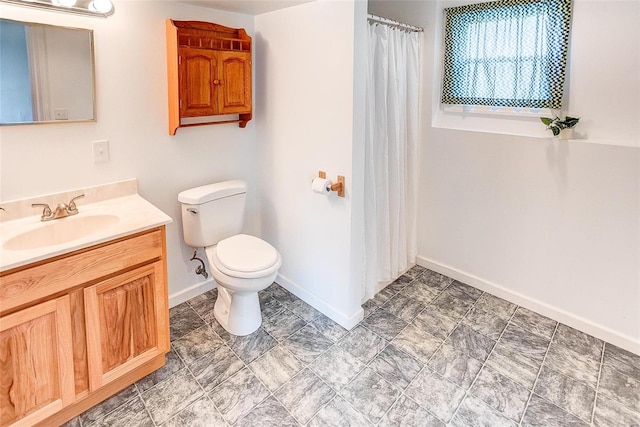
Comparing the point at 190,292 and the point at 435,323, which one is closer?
the point at 435,323

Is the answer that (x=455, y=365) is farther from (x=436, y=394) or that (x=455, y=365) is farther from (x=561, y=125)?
(x=561, y=125)

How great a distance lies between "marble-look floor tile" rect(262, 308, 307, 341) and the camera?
2.40m

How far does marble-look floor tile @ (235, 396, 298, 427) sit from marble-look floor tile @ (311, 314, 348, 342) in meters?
0.60

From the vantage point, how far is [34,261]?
4.84 feet

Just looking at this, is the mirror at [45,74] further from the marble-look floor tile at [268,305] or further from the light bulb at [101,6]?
the marble-look floor tile at [268,305]

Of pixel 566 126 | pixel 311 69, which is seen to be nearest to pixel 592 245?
pixel 566 126

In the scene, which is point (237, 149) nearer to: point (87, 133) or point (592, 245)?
point (87, 133)

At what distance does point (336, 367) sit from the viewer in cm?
212

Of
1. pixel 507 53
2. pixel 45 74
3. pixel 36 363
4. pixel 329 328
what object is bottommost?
pixel 329 328

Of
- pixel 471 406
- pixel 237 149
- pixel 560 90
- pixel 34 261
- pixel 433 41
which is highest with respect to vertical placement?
pixel 433 41

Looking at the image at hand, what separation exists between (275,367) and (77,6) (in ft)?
6.70

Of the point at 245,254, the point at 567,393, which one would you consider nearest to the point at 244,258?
the point at 245,254

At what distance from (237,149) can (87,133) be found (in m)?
0.96

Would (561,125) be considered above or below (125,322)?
above
